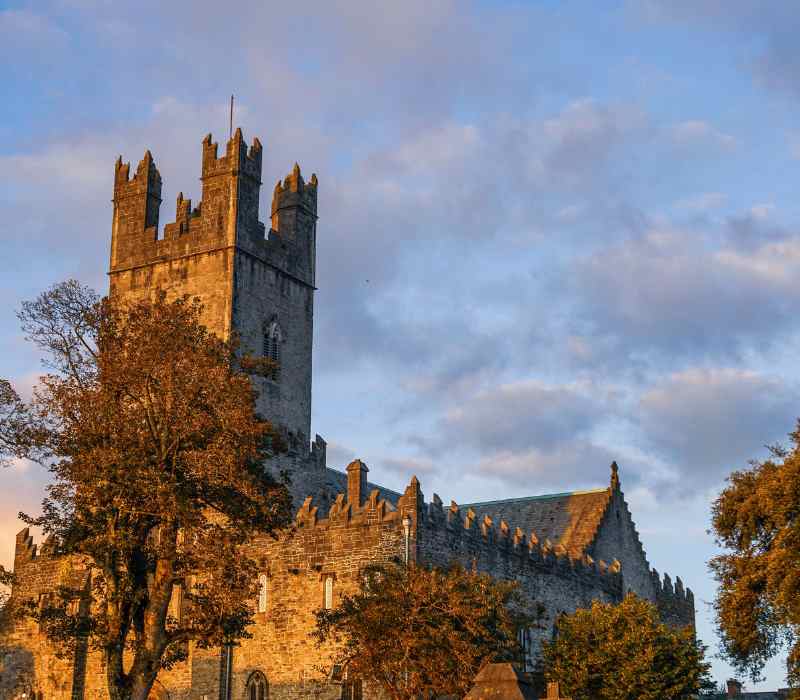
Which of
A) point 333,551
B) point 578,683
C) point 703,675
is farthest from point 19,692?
point 703,675

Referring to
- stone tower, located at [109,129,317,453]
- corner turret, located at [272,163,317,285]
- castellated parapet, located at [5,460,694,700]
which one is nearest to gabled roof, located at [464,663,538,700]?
castellated parapet, located at [5,460,694,700]

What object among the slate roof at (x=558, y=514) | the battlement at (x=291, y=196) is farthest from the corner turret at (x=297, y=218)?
the slate roof at (x=558, y=514)

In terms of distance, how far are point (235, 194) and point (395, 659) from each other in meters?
28.7

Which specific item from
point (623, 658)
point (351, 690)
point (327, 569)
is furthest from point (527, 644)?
point (327, 569)

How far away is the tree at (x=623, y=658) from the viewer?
45344 mm

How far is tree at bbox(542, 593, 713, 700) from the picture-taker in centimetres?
4534

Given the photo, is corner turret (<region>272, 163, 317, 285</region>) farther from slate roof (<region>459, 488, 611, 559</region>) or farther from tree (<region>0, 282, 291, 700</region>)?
tree (<region>0, 282, 291, 700</region>)

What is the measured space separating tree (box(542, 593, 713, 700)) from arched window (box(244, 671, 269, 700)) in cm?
1101

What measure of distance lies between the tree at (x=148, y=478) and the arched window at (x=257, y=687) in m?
11.6

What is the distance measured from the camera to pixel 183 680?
52562mm

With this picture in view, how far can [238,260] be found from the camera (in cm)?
6184

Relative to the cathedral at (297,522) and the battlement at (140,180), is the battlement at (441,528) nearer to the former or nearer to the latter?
the cathedral at (297,522)

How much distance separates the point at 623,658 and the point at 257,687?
14.3 metres

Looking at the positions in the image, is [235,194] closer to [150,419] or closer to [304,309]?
[304,309]
